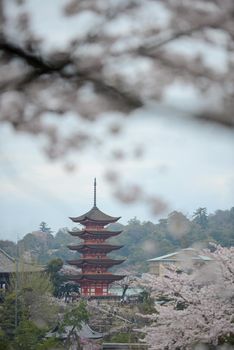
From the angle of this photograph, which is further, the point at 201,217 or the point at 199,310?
the point at 199,310

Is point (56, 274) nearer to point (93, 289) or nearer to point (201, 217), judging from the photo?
point (93, 289)

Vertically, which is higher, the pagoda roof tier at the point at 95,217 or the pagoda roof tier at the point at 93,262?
the pagoda roof tier at the point at 93,262

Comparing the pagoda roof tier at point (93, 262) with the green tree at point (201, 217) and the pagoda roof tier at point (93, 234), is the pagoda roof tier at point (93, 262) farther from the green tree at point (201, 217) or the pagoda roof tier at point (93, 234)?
the green tree at point (201, 217)

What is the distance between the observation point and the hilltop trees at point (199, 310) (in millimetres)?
3648

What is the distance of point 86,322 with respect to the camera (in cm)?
596

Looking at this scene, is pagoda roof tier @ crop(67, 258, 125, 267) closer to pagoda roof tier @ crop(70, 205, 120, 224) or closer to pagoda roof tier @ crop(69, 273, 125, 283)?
pagoda roof tier @ crop(69, 273, 125, 283)

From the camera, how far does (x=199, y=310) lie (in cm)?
407

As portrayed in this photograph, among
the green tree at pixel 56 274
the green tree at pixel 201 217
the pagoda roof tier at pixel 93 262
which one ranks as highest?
the pagoda roof tier at pixel 93 262

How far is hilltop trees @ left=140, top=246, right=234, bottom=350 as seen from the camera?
3.65 m

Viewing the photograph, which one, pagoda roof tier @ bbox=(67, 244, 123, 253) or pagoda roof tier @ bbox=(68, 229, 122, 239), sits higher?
pagoda roof tier @ bbox=(68, 229, 122, 239)

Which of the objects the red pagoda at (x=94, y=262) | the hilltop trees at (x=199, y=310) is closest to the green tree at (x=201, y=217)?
the hilltop trees at (x=199, y=310)

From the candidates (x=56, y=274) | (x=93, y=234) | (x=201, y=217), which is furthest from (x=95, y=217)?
(x=93, y=234)

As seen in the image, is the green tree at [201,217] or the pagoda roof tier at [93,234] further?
the pagoda roof tier at [93,234]

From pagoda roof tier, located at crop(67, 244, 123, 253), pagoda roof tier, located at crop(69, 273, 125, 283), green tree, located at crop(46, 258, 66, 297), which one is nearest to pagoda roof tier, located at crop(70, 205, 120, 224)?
green tree, located at crop(46, 258, 66, 297)
